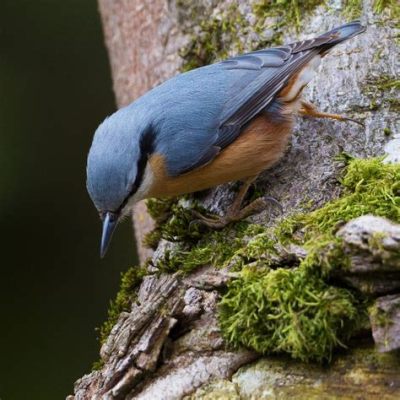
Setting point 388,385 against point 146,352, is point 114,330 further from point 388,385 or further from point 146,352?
point 388,385

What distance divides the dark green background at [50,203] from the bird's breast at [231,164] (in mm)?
2423

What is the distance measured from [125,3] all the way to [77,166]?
1943mm

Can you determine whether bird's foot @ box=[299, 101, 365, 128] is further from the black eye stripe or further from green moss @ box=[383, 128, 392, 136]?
the black eye stripe

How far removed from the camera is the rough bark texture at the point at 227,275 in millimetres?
2059

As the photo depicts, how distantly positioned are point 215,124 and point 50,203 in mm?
2926

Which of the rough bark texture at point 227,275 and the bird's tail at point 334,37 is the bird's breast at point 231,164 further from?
the bird's tail at point 334,37

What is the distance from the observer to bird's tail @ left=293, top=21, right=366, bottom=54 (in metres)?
3.22

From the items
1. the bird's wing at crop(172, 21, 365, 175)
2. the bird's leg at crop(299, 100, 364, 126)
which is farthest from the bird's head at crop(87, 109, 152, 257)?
the bird's leg at crop(299, 100, 364, 126)

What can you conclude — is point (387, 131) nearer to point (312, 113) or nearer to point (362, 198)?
point (312, 113)

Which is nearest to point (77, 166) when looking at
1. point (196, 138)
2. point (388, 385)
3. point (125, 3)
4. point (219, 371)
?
point (125, 3)

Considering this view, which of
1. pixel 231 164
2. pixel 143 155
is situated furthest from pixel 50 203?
pixel 231 164

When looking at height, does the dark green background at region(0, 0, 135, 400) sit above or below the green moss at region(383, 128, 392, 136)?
below

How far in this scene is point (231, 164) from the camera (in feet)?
10.7

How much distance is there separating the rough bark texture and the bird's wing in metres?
0.14
